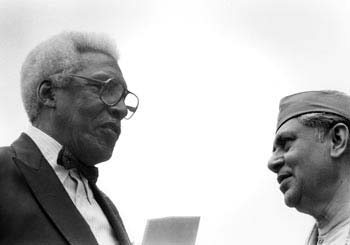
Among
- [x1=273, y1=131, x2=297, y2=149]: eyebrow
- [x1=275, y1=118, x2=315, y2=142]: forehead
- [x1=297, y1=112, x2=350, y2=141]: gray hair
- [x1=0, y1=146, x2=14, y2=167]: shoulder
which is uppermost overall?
[x1=297, y1=112, x2=350, y2=141]: gray hair

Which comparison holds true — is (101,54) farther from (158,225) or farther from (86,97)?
(158,225)

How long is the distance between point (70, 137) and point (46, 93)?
1.08 feet

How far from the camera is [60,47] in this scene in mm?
4195

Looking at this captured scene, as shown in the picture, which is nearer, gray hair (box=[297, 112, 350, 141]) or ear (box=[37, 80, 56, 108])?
gray hair (box=[297, 112, 350, 141])

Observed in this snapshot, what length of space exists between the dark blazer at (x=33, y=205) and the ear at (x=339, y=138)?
134 centimetres

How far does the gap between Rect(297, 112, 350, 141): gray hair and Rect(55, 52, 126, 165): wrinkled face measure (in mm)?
1123

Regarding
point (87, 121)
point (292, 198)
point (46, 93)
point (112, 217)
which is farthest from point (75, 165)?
point (292, 198)

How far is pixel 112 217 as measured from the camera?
158 inches

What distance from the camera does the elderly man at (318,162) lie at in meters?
3.51

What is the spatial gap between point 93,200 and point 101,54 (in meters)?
0.91

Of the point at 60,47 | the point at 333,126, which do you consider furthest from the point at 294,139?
the point at 60,47

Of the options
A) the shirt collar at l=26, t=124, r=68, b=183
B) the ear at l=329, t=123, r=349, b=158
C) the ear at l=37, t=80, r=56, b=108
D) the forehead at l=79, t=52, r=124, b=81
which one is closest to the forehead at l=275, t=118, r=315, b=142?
the ear at l=329, t=123, r=349, b=158

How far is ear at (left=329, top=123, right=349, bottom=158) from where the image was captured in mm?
3574

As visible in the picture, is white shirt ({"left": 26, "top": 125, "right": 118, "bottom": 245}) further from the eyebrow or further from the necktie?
the eyebrow
